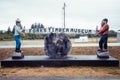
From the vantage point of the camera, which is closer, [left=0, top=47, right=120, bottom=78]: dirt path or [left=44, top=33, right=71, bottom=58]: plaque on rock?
[left=0, top=47, right=120, bottom=78]: dirt path

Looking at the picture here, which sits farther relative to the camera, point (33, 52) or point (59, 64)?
point (33, 52)

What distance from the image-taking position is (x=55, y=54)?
18391 mm

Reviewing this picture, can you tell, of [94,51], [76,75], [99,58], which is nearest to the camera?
[76,75]

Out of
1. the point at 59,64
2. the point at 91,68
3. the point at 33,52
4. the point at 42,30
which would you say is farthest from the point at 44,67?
the point at 42,30

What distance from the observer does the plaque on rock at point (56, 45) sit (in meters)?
18.4

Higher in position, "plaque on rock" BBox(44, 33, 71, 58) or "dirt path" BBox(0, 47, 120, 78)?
"plaque on rock" BBox(44, 33, 71, 58)

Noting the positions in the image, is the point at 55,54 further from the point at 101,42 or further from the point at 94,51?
the point at 94,51

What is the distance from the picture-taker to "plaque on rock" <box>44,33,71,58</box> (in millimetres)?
18391

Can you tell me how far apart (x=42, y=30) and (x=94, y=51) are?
10112mm

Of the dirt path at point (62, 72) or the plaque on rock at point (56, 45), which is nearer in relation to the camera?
the dirt path at point (62, 72)

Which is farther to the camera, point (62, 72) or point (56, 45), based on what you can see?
point (56, 45)

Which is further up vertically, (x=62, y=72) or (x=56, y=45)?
(x=56, y=45)

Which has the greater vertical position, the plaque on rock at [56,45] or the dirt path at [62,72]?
the plaque on rock at [56,45]

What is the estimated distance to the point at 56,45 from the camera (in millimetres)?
18375
